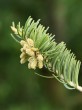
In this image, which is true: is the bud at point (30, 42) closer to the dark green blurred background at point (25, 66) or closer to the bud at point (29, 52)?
the bud at point (29, 52)

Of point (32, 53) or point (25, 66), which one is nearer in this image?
point (32, 53)

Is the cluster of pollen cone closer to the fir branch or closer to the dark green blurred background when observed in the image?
the fir branch

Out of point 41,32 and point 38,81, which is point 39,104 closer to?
point 38,81

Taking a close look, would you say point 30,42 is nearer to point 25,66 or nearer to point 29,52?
point 29,52

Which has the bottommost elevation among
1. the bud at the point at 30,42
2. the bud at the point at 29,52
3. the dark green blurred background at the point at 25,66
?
the bud at the point at 29,52

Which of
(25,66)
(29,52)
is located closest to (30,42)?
(29,52)

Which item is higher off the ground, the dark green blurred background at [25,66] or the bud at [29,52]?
the dark green blurred background at [25,66]

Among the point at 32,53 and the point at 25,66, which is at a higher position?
the point at 25,66

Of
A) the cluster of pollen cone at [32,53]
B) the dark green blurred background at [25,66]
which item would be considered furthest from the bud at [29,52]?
the dark green blurred background at [25,66]
